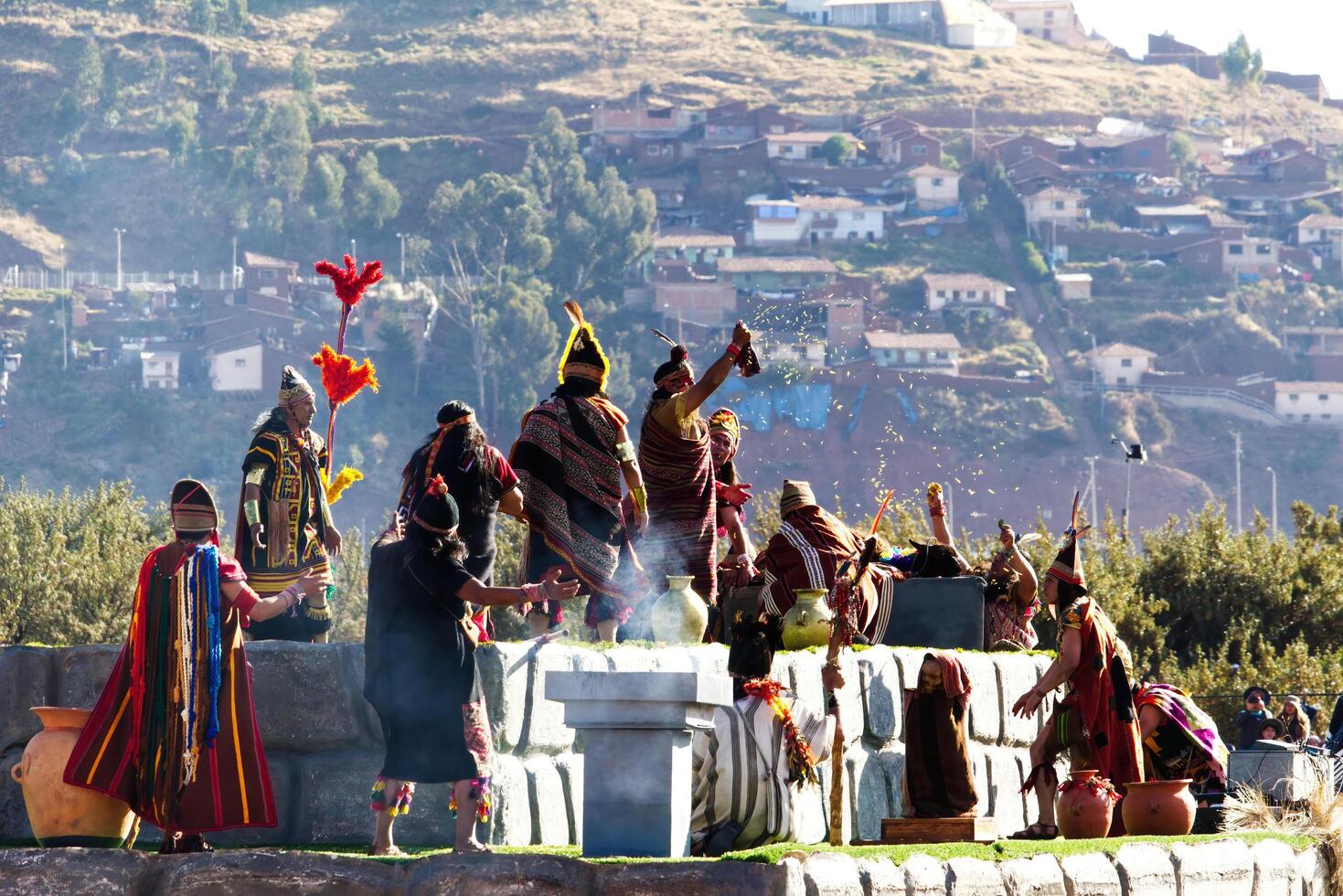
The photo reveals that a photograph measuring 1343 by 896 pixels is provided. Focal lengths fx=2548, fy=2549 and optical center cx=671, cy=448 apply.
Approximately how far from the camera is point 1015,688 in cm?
1343

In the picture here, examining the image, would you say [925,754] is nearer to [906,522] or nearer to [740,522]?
[740,522]

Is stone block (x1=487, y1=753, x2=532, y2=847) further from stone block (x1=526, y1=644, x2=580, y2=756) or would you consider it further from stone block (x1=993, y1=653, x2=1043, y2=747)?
stone block (x1=993, y1=653, x2=1043, y2=747)

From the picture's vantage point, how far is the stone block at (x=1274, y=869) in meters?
11.0

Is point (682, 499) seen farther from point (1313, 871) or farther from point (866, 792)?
point (1313, 871)

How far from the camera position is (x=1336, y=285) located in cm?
14725

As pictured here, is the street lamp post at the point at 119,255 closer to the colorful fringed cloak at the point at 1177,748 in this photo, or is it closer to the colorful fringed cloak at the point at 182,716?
the colorful fringed cloak at the point at 1177,748

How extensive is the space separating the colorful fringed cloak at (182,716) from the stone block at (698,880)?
59.5 inches

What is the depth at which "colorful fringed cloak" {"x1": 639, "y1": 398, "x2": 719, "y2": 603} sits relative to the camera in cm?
1164

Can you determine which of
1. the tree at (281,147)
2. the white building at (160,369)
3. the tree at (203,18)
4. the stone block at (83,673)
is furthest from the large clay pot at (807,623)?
the tree at (203,18)

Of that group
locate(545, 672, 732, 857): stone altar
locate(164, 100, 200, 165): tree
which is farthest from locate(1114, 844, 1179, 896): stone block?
locate(164, 100, 200, 165): tree

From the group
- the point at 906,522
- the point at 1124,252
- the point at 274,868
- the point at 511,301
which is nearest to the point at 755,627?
the point at 274,868

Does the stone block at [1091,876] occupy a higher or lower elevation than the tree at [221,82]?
lower

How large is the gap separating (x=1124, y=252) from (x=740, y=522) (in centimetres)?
13517

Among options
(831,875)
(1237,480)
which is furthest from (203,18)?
(831,875)
